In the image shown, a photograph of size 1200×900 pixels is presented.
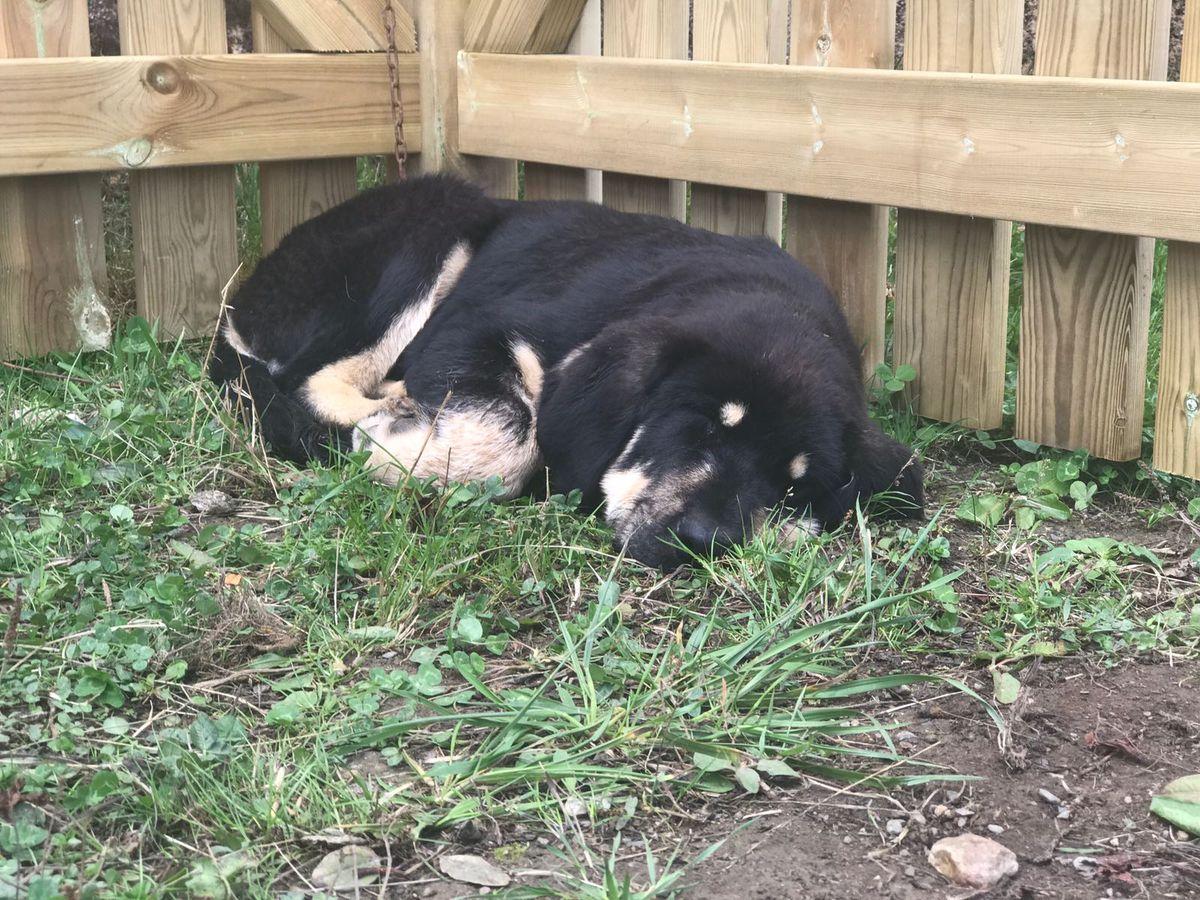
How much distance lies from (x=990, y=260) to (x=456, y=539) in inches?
82.6

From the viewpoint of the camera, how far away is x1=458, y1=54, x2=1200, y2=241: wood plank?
3.50 m

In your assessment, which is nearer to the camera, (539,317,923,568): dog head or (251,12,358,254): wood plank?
(539,317,923,568): dog head

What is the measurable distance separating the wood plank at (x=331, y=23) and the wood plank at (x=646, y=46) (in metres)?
0.87

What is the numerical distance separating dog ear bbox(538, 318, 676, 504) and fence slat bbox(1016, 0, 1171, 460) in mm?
1393

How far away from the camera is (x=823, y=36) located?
440 cm

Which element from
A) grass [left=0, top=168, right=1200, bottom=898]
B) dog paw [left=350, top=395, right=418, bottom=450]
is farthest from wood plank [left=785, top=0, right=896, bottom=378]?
dog paw [left=350, top=395, right=418, bottom=450]

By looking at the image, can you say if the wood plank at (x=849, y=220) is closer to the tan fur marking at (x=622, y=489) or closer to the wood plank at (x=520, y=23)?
the wood plank at (x=520, y=23)

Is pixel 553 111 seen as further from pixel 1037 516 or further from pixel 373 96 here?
pixel 1037 516

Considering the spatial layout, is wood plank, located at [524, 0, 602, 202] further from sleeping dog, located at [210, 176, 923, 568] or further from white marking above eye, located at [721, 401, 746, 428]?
white marking above eye, located at [721, 401, 746, 428]

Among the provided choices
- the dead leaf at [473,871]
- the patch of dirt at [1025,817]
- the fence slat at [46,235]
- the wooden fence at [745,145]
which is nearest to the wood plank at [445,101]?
the wooden fence at [745,145]

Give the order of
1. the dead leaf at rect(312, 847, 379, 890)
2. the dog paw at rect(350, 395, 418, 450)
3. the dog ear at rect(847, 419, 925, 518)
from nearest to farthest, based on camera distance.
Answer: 1. the dead leaf at rect(312, 847, 379, 890)
2. the dog ear at rect(847, 419, 925, 518)
3. the dog paw at rect(350, 395, 418, 450)

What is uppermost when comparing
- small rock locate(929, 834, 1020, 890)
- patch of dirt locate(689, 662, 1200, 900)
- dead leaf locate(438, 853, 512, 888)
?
dead leaf locate(438, 853, 512, 888)

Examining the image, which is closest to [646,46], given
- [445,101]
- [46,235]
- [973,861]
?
[445,101]

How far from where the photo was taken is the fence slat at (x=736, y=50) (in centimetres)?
459
